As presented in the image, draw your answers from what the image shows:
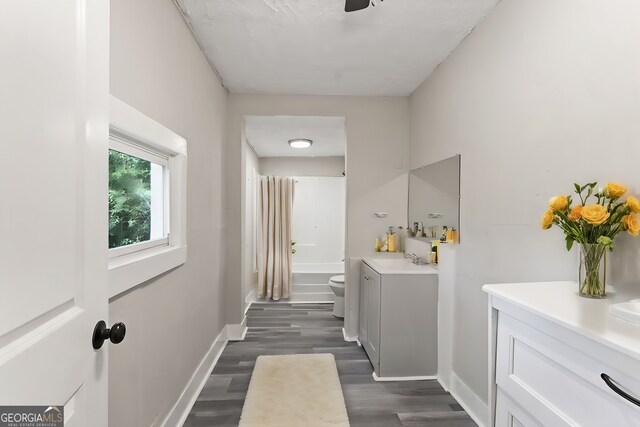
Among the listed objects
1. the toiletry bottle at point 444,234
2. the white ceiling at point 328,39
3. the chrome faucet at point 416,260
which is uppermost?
the white ceiling at point 328,39

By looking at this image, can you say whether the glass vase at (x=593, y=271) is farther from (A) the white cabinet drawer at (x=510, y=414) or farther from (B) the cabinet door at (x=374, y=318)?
(B) the cabinet door at (x=374, y=318)

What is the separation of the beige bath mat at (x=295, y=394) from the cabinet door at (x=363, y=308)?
38 cm

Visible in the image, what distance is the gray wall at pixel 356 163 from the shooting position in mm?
2988

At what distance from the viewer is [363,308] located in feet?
9.16

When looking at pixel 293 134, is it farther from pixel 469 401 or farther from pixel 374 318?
pixel 469 401

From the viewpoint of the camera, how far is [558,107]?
1.30 meters

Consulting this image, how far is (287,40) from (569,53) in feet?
5.25

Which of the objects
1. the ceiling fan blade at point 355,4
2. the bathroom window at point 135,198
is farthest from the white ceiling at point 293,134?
the bathroom window at point 135,198

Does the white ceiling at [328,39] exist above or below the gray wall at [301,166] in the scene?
above

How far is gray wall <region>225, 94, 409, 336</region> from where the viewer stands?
2988mm

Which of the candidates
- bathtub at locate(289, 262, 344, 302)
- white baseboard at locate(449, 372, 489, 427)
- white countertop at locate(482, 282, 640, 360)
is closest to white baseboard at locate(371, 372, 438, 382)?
white baseboard at locate(449, 372, 489, 427)

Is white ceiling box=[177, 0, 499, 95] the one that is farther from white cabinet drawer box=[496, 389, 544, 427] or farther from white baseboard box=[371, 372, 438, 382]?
white baseboard box=[371, 372, 438, 382]

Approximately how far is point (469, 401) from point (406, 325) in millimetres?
598

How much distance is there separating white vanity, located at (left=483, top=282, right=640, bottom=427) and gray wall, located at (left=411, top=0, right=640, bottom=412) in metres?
0.36
